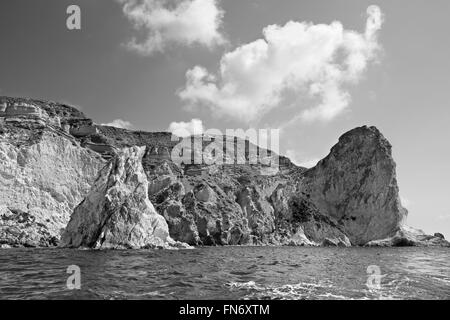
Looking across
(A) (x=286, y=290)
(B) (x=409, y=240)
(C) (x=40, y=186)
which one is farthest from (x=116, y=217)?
(B) (x=409, y=240)

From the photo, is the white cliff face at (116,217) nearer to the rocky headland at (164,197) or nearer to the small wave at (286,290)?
the rocky headland at (164,197)

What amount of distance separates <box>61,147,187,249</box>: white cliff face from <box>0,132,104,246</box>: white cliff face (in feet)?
39.3

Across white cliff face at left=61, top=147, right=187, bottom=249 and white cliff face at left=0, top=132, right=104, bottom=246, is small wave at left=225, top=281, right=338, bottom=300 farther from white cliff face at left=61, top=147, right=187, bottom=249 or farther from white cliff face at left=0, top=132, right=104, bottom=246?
white cliff face at left=0, top=132, right=104, bottom=246

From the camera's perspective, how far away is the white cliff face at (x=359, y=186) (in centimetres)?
13412

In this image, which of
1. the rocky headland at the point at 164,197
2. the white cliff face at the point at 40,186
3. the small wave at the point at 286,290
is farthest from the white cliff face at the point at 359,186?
the small wave at the point at 286,290

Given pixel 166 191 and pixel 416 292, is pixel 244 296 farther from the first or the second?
pixel 166 191

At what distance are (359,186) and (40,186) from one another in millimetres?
114737

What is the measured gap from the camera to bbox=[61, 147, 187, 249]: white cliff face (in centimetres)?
6631

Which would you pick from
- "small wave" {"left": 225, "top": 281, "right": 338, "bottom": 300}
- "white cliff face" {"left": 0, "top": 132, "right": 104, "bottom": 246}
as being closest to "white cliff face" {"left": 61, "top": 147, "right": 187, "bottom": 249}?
"white cliff face" {"left": 0, "top": 132, "right": 104, "bottom": 246}

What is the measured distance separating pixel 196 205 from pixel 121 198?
39.8 m

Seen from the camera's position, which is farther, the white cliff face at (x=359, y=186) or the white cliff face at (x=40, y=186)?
the white cliff face at (x=359, y=186)

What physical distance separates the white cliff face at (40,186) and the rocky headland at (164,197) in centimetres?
27

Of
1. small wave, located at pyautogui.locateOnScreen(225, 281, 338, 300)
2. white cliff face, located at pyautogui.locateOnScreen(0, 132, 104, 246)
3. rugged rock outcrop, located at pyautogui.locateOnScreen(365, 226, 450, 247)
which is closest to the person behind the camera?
small wave, located at pyautogui.locateOnScreen(225, 281, 338, 300)

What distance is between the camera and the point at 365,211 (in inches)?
5433
